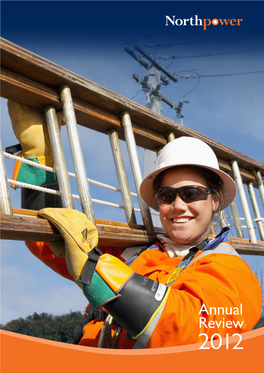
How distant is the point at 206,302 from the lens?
5.93 ft

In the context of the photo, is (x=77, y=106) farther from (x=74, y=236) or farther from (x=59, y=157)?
(x=74, y=236)

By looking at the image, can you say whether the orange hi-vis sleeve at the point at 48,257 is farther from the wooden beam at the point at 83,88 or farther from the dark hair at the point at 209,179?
the wooden beam at the point at 83,88

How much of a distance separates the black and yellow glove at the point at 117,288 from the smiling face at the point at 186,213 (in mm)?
820

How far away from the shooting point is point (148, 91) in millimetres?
18734

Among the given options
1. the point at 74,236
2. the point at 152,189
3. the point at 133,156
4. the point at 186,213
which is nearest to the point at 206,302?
the point at 74,236

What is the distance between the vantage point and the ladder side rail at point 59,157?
8.38ft

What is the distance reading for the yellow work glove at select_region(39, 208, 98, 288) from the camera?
1.94 metres

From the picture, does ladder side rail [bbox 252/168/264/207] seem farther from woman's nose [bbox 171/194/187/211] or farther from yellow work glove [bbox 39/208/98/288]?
yellow work glove [bbox 39/208/98/288]

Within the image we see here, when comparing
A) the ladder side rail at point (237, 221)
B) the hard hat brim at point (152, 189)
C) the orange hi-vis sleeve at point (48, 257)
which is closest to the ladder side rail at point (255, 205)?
the ladder side rail at point (237, 221)

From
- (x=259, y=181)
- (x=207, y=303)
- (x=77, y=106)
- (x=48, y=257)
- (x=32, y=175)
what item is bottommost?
(x=207, y=303)

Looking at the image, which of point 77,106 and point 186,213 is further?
point 77,106

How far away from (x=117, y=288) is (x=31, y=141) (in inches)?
57.6

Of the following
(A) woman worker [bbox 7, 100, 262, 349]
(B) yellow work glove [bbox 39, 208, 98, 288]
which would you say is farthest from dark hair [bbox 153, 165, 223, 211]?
(B) yellow work glove [bbox 39, 208, 98, 288]

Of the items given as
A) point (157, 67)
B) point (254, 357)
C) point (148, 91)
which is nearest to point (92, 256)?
point (254, 357)
